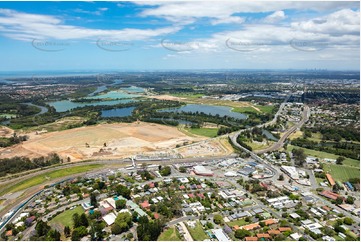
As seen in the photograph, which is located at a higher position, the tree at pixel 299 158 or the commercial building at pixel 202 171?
the tree at pixel 299 158

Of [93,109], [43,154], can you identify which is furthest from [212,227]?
[93,109]

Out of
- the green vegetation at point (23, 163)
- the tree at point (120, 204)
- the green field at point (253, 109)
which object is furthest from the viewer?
the green field at point (253, 109)

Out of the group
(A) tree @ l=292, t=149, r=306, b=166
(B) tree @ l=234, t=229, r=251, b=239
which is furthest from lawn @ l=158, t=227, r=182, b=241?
(A) tree @ l=292, t=149, r=306, b=166

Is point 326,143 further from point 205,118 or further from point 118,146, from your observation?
point 118,146

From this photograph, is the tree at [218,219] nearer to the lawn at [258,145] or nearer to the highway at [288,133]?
the highway at [288,133]

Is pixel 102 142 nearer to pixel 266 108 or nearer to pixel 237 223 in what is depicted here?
pixel 237 223

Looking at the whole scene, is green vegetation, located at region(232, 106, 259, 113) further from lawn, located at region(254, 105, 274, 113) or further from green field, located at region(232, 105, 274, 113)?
lawn, located at region(254, 105, 274, 113)

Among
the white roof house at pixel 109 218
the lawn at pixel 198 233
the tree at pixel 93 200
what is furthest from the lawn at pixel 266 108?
the white roof house at pixel 109 218
